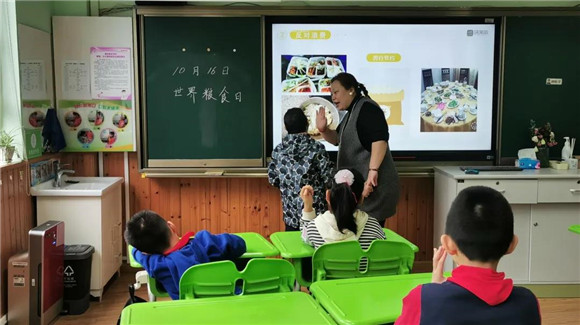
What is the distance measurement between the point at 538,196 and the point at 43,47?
3.84 metres

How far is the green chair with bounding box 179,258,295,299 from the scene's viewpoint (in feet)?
6.77

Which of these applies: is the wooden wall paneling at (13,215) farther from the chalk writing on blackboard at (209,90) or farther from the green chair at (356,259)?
the green chair at (356,259)

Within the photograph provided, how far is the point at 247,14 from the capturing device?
4.34 m

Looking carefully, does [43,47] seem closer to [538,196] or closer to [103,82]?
[103,82]

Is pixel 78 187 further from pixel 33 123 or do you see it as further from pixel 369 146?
pixel 369 146

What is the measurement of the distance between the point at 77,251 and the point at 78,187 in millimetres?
543

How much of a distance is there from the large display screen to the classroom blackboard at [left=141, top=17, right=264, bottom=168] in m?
0.18

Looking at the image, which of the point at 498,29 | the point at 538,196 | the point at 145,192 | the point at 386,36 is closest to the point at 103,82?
the point at 145,192

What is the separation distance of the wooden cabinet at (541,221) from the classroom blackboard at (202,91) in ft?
5.35

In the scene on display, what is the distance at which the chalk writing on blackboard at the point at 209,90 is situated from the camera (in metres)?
4.40

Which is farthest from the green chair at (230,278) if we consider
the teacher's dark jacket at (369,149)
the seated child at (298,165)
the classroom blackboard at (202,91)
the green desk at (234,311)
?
the classroom blackboard at (202,91)

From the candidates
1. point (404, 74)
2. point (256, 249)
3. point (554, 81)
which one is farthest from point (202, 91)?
point (554, 81)

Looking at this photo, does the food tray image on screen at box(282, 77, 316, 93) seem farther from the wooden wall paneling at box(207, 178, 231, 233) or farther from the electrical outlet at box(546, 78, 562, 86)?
the electrical outlet at box(546, 78, 562, 86)

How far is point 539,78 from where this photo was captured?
14.9 ft
